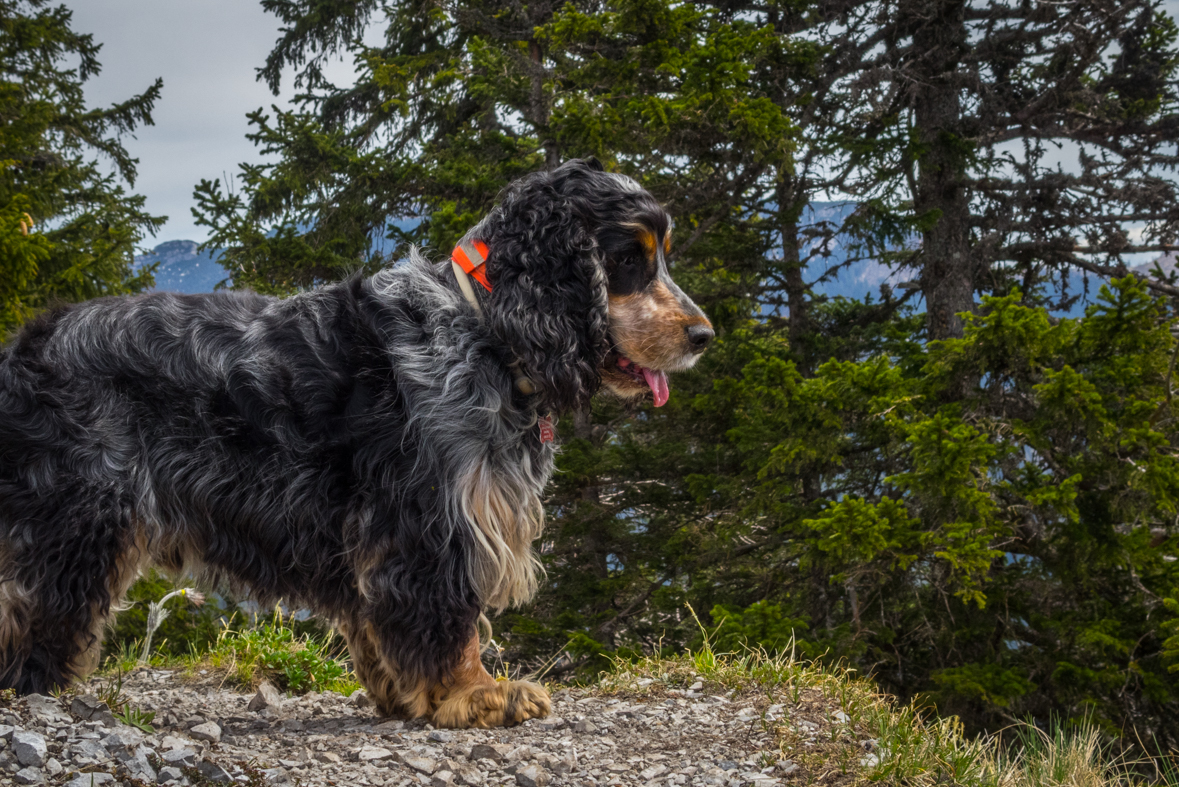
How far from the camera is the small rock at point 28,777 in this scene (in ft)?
8.52

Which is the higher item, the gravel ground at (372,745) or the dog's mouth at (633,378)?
the dog's mouth at (633,378)

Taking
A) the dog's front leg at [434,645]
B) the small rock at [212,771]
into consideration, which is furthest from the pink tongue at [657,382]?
the small rock at [212,771]

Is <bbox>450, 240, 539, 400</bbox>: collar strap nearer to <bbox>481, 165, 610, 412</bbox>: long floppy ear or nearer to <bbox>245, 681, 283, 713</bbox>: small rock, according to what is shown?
<bbox>481, 165, 610, 412</bbox>: long floppy ear

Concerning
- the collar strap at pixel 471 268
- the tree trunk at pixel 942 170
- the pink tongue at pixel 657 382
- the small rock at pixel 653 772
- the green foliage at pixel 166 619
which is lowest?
the green foliage at pixel 166 619

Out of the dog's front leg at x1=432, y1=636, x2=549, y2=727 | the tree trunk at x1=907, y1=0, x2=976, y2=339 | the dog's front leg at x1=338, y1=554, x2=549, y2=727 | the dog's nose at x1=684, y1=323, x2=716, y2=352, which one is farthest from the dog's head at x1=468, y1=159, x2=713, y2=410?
the tree trunk at x1=907, y1=0, x2=976, y2=339

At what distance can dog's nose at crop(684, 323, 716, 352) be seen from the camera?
11.9 ft

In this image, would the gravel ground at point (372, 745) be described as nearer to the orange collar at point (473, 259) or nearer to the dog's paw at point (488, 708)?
the dog's paw at point (488, 708)

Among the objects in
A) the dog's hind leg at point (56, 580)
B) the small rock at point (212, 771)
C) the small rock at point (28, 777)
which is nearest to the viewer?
the small rock at point (28, 777)

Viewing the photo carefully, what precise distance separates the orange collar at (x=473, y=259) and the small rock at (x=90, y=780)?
2146 millimetres

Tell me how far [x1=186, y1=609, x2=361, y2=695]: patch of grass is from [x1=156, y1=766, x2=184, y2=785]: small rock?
86.4 inches

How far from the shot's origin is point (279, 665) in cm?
503

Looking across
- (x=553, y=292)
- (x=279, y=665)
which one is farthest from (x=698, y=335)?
(x=279, y=665)

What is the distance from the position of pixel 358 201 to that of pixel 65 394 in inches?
473

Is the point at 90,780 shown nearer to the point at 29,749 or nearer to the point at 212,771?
the point at 29,749
